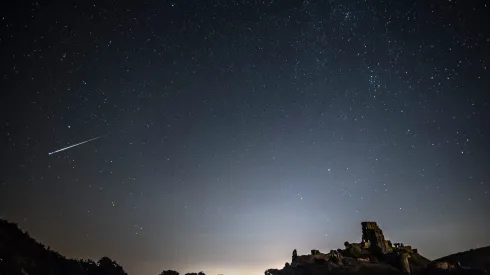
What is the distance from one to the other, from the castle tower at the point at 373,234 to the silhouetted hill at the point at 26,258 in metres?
56.8

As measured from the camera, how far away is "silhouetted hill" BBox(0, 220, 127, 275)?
32469mm

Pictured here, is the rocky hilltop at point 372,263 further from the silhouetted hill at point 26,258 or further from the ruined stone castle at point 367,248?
the silhouetted hill at point 26,258

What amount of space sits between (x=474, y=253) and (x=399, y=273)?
2724 centimetres

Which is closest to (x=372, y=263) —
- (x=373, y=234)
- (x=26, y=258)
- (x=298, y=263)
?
(x=298, y=263)

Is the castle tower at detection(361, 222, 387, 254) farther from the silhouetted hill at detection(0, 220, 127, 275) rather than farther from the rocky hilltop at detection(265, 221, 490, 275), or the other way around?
the silhouetted hill at detection(0, 220, 127, 275)

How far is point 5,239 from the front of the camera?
36.6 meters

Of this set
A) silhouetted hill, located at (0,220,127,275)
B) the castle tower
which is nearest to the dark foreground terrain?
silhouetted hill, located at (0,220,127,275)

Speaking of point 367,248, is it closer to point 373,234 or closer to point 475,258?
point 373,234

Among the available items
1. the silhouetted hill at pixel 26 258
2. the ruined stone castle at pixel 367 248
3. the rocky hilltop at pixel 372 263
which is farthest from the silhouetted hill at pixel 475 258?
the silhouetted hill at pixel 26 258

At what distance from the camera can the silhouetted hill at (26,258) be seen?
32.5 metres

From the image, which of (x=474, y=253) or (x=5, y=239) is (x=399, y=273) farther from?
(x=5, y=239)

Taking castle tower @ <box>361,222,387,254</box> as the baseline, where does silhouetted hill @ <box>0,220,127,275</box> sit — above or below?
below

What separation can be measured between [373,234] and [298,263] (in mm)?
27368

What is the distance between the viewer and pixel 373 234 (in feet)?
216
